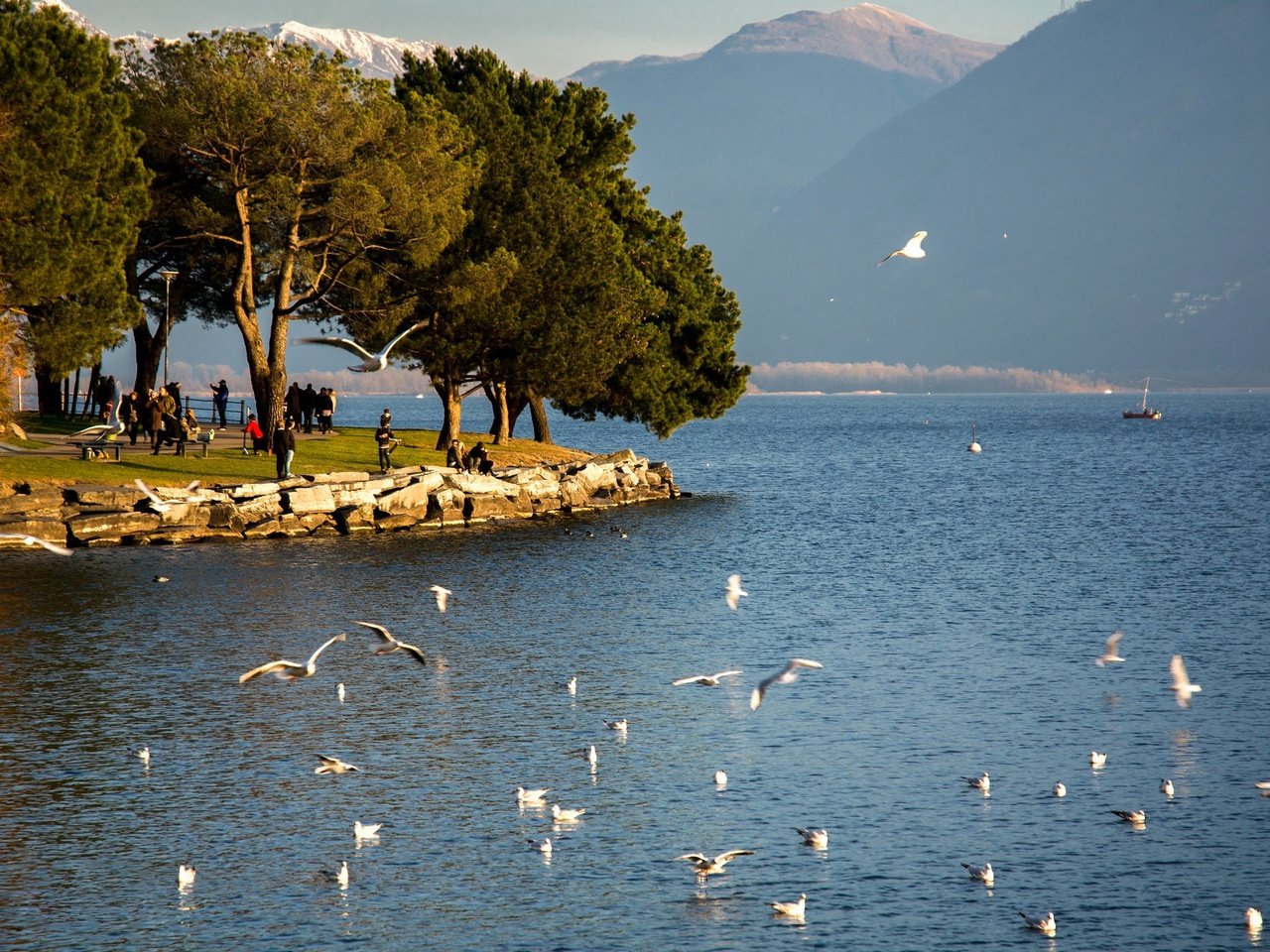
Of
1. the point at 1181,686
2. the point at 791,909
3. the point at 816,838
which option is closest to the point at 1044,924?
the point at 791,909

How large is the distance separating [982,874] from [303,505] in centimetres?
3926

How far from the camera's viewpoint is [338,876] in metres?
18.0

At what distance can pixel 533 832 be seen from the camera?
19.9 meters

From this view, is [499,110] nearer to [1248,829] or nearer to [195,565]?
[195,565]

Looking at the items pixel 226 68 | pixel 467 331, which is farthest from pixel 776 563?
pixel 226 68

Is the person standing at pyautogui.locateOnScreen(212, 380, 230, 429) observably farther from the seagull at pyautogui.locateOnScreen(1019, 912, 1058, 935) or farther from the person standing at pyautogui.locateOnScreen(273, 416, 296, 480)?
the seagull at pyautogui.locateOnScreen(1019, 912, 1058, 935)

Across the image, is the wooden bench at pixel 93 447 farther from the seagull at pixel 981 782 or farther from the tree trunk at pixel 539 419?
the seagull at pixel 981 782

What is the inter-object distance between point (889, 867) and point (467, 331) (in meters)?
53.3

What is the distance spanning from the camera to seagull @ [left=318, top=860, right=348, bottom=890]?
58.3 ft

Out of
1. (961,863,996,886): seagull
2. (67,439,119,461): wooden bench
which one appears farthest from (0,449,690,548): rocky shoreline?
(961,863,996,886): seagull

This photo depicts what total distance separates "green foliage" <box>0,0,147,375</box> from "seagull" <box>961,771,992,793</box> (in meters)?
40.8

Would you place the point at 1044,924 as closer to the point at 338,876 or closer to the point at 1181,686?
the point at 338,876

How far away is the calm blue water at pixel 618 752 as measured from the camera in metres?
17.2

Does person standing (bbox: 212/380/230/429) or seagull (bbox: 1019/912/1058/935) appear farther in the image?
person standing (bbox: 212/380/230/429)
